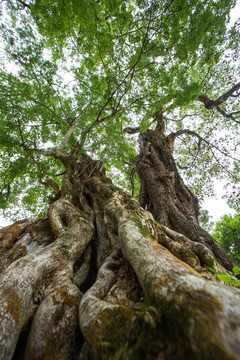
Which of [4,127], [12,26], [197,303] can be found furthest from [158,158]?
[12,26]

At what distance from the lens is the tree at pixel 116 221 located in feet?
3.25

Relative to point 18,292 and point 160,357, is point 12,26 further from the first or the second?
point 160,357

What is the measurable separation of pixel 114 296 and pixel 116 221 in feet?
5.20

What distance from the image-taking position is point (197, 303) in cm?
89

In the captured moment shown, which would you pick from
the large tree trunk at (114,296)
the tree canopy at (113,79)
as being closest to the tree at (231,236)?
the tree canopy at (113,79)

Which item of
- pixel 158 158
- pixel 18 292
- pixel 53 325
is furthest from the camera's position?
pixel 158 158

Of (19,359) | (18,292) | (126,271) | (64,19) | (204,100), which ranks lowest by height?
(19,359)

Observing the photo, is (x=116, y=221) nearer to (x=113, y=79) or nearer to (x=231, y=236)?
(x=113, y=79)

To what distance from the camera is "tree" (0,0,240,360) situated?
0.99 meters

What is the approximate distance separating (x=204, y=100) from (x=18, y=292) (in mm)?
9053

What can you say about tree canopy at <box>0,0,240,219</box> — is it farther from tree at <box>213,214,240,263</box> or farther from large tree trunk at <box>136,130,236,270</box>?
tree at <box>213,214,240,263</box>

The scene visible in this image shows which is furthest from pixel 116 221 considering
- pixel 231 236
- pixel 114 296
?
pixel 231 236

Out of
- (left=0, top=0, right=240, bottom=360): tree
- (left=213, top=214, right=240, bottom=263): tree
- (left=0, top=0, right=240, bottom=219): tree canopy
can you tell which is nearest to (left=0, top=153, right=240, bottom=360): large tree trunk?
(left=0, top=0, right=240, bottom=360): tree

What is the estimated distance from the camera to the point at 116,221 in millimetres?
3174
